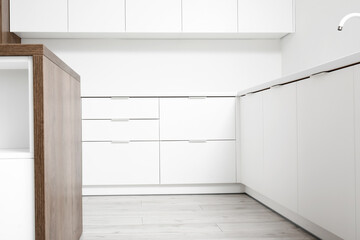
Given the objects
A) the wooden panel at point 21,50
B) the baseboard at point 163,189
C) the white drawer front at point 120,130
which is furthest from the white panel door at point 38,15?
the wooden panel at point 21,50

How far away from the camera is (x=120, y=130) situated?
3.36 meters

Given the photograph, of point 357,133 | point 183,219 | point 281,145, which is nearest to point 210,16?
point 281,145

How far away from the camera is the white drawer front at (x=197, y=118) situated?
3391 millimetres

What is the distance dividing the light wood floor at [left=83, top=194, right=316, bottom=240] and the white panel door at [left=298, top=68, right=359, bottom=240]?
0.33 m

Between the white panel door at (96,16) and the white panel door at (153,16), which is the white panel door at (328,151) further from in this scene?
the white panel door at (96,16)

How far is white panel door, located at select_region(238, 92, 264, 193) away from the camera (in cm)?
282

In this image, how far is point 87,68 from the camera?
3.98 metres

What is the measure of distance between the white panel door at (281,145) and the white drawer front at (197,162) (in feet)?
2.38

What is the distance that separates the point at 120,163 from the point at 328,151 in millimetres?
1970

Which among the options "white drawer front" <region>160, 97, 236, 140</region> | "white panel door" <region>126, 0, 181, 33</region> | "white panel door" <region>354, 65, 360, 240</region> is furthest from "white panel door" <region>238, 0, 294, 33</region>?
"white panel door" <region>354, 65, 360, 240</region>

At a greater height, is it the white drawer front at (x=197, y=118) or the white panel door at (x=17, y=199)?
the white drawer front at (x=197, y=118)

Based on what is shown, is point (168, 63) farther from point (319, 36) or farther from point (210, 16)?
point (319, 36)

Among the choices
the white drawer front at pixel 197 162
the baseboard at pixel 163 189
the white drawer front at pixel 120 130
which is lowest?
the baseboard at pixel 163 189

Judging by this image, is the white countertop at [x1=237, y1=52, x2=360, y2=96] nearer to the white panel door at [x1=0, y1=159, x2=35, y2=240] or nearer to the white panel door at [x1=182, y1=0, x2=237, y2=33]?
the white panel door at [x1=0, y1=159, x2=35, y2=240]
